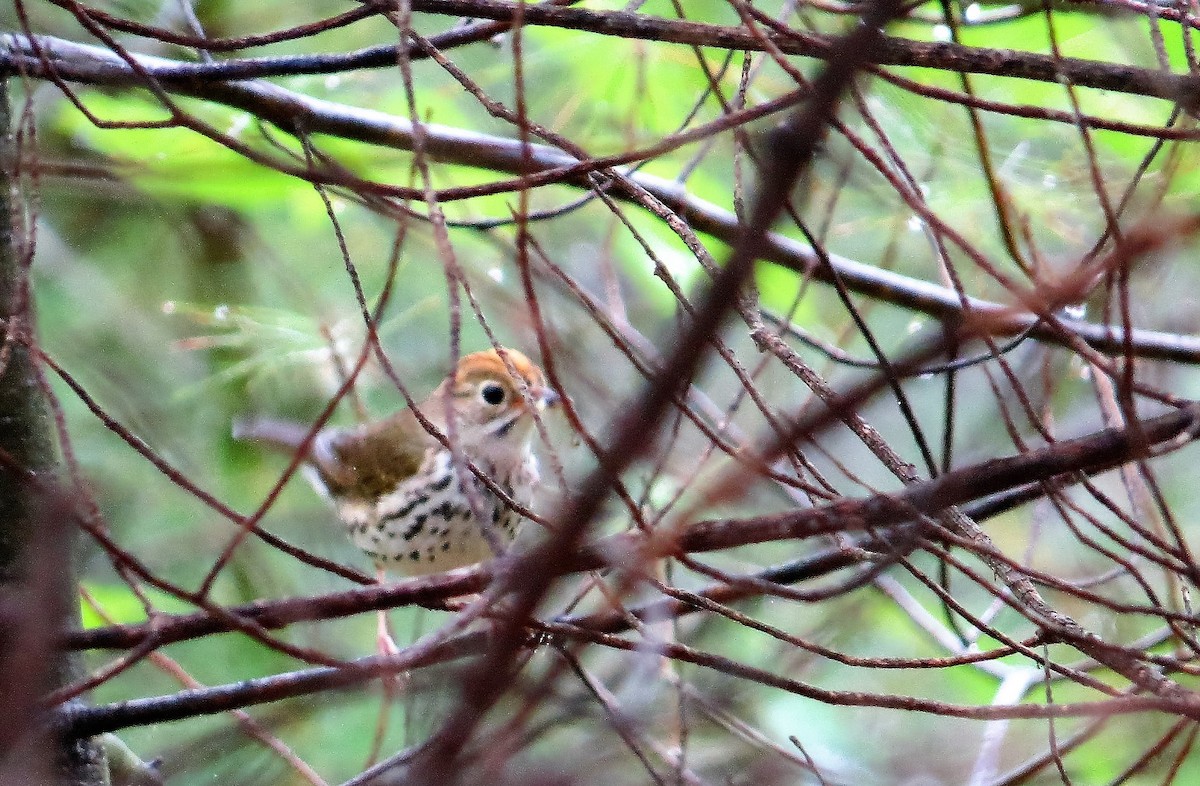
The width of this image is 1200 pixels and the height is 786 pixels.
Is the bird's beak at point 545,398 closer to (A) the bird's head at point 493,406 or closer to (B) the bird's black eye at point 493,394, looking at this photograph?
(A) the bird's head at point 493,406

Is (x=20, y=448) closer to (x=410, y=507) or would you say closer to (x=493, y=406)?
(x=410, y=507)

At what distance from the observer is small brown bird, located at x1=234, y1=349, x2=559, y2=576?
7.61 ft

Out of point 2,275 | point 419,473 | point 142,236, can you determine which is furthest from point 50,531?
point 142,236

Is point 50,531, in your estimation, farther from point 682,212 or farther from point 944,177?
point 944,177

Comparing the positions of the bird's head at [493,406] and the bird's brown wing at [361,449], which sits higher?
the bird's head at [493,406]

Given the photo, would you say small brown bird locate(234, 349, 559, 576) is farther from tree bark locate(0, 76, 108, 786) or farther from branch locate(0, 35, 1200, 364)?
tree bark locate(0, 76, 108, 786)

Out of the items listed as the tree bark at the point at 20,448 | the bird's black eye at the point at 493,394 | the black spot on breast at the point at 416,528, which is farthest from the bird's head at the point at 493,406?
the tree bark at the point at 20,448

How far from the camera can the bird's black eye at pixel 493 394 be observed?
2623 mm

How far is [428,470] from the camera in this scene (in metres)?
2.39

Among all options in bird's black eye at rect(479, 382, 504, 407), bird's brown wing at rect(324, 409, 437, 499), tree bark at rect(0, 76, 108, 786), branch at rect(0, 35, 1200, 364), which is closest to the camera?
tree bark at rect(0, 76, 108, 786)

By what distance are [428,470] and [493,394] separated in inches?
11.8

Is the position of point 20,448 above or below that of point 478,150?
below

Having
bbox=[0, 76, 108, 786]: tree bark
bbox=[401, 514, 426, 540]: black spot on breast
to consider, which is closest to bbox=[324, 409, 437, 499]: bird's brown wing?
bbox=[401, 514, 426, 540]: black spot on breast

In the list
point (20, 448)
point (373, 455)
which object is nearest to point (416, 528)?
point (373, 455)
